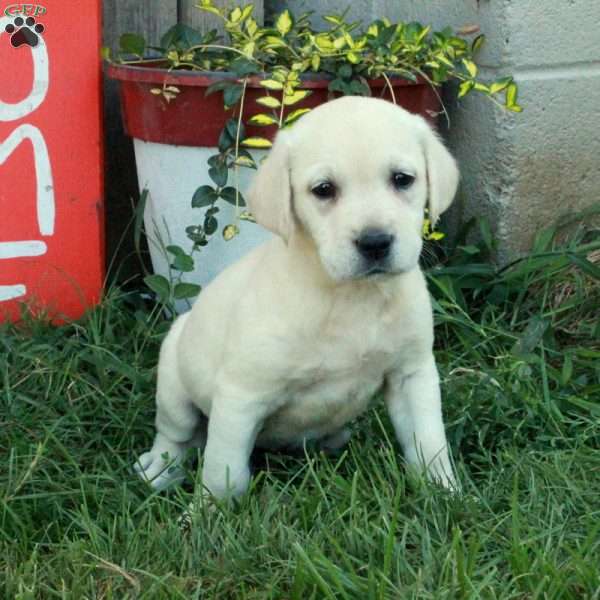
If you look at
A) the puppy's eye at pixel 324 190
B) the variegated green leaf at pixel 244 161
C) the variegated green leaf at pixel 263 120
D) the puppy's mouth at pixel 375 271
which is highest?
the puppy's eye at pixel 324 190

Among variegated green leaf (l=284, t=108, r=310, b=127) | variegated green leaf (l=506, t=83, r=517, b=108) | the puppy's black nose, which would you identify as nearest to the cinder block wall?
variegated green leaf (l=506, t=83, r=517, b=108)

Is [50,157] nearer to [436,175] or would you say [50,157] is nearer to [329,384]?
[329,384]

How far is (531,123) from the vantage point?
13.0ft

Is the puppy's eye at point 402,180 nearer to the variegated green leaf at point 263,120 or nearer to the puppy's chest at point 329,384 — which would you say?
the puppy's chest at point 329,384

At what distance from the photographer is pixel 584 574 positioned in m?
2.20

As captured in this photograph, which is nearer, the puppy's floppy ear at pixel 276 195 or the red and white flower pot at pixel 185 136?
the puppy's floppy ear at pixel 276 195

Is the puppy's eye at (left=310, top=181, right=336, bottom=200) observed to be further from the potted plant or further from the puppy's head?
the potted plant

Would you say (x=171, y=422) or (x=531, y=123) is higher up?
(x=531, y=123)

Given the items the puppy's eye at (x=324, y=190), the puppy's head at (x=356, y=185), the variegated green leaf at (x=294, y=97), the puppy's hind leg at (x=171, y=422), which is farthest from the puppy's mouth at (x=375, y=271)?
the variegated green leaf at (x=294, y=97)

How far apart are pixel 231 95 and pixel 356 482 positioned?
1.51 meters

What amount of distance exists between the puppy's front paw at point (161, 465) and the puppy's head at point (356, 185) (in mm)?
760

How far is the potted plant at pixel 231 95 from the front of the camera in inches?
144

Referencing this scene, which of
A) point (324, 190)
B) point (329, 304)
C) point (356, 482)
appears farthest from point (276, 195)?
point (356, 482)

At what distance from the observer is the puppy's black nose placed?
2.44 metres
